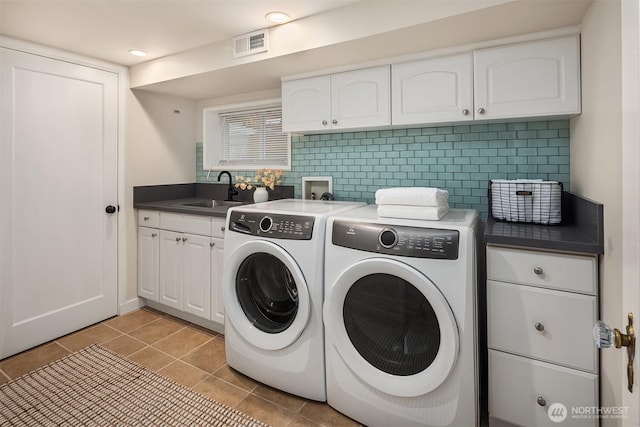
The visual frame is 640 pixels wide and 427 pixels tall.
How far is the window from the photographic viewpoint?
320cm

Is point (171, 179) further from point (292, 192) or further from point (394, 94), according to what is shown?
point (394, 94)

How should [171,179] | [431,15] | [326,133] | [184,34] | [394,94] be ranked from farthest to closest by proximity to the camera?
[171,179] < [326,133] < [184,34] < [394,94] < [431,15]

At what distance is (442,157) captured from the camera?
2.35 metres

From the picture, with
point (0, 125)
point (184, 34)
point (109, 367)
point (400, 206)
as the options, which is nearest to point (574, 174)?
point (400, 206)

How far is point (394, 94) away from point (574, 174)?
113cm

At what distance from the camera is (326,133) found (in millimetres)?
2838

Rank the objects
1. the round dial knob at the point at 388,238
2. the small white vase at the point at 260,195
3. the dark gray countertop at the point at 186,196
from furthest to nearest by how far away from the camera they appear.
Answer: the small white vase at the point at 260,195 → the dark gray countertop at the point at 186,196 → the round dial knob at the point at 388,238

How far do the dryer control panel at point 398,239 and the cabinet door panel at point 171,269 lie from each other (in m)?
1.69

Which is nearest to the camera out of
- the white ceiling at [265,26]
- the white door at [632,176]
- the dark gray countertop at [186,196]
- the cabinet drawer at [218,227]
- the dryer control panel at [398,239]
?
the white door at [632,176]

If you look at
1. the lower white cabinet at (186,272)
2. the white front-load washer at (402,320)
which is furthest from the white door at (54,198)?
the white front-load washer at (402,320)

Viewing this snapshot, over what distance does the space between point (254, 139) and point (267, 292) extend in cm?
178

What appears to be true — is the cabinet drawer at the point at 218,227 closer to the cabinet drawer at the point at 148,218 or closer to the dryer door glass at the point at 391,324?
the cabinet drawer at the point at 148,218

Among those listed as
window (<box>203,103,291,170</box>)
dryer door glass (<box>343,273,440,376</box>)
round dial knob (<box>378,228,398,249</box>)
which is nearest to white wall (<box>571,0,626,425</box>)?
dryer door glass (<box>343,273,440,376</box>)

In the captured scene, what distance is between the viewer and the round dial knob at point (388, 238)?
5.20 ft
